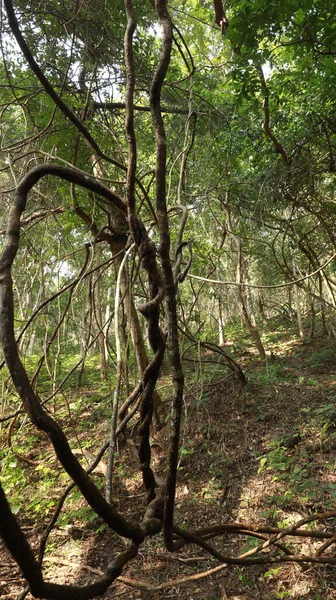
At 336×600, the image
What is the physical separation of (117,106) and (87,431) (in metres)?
4.62

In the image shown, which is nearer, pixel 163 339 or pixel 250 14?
pixel 163 339

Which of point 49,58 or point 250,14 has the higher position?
point 49,58

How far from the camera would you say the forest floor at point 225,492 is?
2.66 m

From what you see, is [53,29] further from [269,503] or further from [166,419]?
[269,503]

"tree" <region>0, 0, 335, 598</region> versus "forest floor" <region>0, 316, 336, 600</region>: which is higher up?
"tree" <region>0, 0, 335, 598</region>

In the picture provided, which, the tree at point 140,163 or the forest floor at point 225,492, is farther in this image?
the forest floor at point 225,492

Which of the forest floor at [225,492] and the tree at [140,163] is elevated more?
the tree at [140,163]

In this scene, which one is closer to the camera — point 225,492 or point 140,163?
point 225,492

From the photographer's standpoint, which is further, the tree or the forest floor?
the forest floor

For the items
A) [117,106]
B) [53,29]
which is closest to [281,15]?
[117,106]

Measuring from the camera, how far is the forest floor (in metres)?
2.66

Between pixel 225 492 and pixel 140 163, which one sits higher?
pixel 140 163

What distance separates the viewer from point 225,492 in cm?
360

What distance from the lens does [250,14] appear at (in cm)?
301
